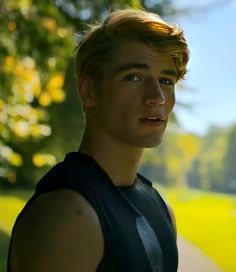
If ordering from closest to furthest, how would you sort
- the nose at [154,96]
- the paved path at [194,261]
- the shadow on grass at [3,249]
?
1. the nose at [154,96]
2. the shadow on grass at [3,249]
3. the paved path at [194,261]

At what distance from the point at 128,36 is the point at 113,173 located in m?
0.24

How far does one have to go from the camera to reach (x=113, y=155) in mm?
844

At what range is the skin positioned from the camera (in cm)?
69

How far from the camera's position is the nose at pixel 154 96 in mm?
805

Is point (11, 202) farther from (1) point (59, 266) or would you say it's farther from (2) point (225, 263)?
(1) point (59, 266)

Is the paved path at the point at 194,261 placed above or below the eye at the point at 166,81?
below

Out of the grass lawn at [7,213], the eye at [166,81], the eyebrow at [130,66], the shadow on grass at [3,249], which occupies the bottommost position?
the grass lawn at [7,213]

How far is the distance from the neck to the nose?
0.09 meters

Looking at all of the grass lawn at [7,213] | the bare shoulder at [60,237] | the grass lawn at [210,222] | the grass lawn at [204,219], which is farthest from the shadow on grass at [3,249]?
the bare shoulder at [60,237]

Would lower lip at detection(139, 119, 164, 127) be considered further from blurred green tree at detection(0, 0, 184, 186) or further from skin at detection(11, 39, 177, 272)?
blurred green tree at detection(0, 0, 184, 186)

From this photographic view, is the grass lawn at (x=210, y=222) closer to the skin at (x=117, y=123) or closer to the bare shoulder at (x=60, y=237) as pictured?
the skin at (x=117, y=123)

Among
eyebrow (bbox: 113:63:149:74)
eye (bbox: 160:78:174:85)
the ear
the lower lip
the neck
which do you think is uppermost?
eyebrow (bbox: 113:63:149:74)

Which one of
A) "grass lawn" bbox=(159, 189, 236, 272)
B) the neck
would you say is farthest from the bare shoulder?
"grass lawn" bbox=(159, 189, 236, 272)

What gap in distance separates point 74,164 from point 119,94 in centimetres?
14
